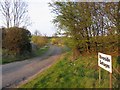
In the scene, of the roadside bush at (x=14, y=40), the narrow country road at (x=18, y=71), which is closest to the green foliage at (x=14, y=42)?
the roadside bush at (x=14, y=40)

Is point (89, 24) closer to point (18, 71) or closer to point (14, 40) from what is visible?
point (18, 71)

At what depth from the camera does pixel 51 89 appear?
7238mm

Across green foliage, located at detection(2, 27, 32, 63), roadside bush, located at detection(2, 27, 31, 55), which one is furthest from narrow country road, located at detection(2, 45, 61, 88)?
roadside bush, located at detection(2, 27, 31, 55)

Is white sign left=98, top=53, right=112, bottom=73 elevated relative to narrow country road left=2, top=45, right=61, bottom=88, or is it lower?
elevated

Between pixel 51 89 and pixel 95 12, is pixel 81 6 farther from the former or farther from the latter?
pixel 51 89

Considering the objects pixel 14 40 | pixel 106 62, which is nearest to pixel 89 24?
pixel 106 62

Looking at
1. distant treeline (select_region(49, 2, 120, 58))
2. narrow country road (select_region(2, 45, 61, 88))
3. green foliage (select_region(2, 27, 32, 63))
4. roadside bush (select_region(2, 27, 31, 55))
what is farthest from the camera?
roadside bush (select_region(2, 27, 31, 55))

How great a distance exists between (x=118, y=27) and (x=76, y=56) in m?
6.11

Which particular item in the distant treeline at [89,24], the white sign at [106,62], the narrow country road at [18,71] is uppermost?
the distant treeline at [89,24]

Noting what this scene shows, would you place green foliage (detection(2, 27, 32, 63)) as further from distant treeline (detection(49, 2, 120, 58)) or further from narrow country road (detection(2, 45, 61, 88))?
distant treeline (detection(49, 2, 120, 58))

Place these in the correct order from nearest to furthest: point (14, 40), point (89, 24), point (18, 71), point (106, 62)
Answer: point (106, 62), point (89, 24), point (18, 71), point (14, 40)

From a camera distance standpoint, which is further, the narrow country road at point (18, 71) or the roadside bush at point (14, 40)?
the roadside bush at point (14, 40)

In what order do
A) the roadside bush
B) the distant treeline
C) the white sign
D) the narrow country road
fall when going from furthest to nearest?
the roadside bush
the distant treeline
the narrow country road
the white sign

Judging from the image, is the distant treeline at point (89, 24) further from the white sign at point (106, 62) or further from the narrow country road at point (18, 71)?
the white sign at point (106, 62)
